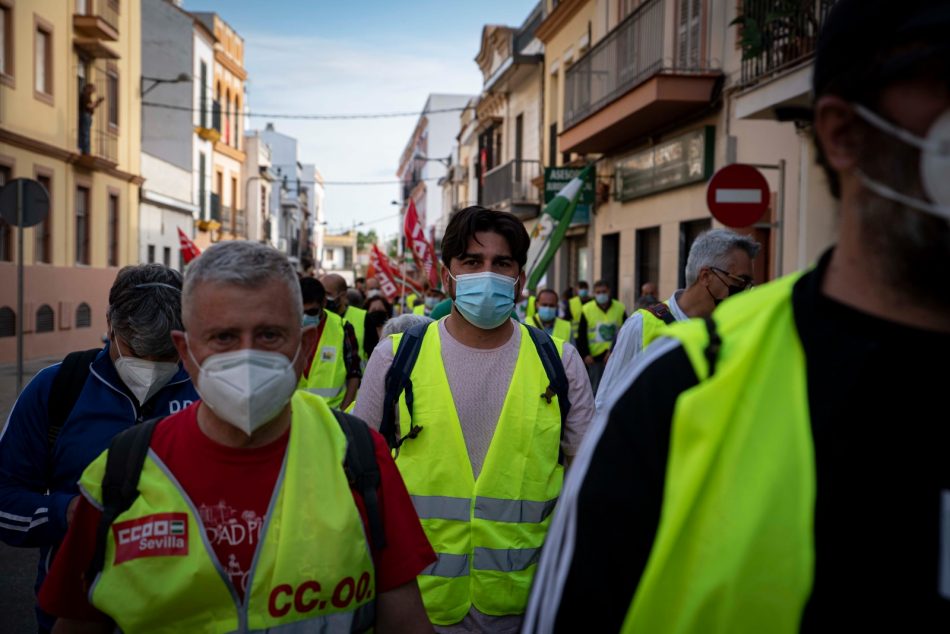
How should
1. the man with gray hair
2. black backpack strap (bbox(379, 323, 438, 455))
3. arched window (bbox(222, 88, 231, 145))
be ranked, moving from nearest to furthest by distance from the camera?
1. black backpack strap (bbox(379, 323, 438, 455))
2. the man with gray hair
3. arched window (bbox(222, 88, 231, 145))

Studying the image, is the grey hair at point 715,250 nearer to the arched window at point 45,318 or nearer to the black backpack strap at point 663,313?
the black backpack strap at point 663,313

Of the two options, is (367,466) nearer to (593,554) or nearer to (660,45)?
(593,554)

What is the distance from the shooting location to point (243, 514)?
2.26 metres

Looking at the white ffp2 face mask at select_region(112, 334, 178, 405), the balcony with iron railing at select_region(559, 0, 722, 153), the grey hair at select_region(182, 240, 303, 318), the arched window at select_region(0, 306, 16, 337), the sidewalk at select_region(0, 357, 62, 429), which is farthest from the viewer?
the arched window at select_region(0, 306, 16, 337)

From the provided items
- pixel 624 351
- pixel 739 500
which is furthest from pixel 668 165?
pixel 739 500

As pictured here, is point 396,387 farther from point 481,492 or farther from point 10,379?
point 10,379

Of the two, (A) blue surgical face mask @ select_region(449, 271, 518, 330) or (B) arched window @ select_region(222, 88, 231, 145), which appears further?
(B) arched window @ select_region(222, 88, 231, 145)

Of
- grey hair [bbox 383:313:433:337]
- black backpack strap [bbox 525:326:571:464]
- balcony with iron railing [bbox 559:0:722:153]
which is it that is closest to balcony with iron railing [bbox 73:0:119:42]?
balcony with iron railing [bbox 559:0:722:153]

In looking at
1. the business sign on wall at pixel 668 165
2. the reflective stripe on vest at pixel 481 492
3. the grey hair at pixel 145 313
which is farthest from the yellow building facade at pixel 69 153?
the reflective stripe on vest at pixel 481 492

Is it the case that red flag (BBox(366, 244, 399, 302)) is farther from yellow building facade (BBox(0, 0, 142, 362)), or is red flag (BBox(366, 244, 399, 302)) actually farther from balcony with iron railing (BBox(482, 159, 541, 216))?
balcony with iron railing (BBox(482, 159, 541, 216))

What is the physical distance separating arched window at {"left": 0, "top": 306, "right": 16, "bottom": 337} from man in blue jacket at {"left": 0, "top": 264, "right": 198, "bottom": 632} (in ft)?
57.4

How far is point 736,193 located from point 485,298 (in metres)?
5.88

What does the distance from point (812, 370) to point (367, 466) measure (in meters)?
1.24

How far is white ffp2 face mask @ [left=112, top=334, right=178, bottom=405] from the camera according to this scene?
3291 millimetres
